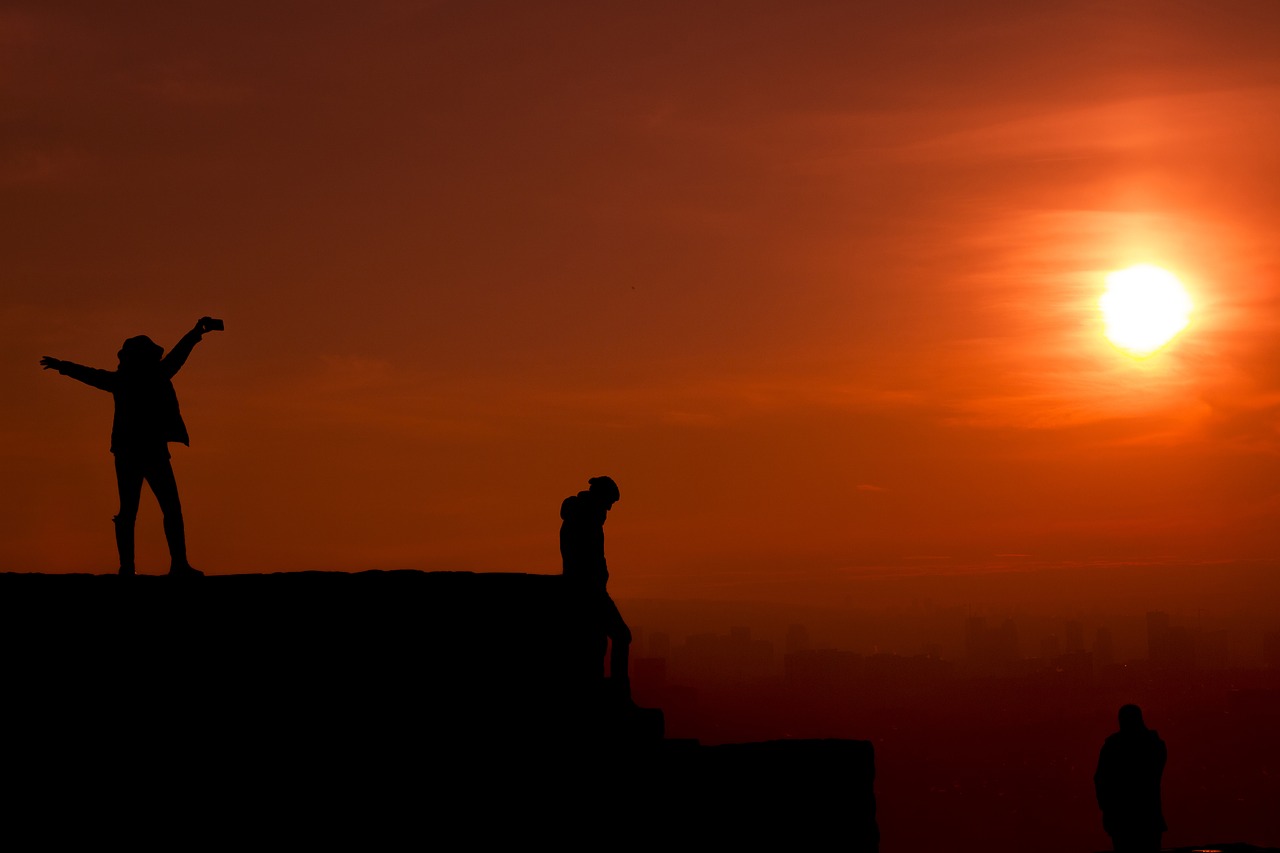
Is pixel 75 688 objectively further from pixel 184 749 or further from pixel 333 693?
pixel 333 693

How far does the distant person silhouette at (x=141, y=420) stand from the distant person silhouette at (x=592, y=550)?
3.09 meters

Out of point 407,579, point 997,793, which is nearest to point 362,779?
point 407,579

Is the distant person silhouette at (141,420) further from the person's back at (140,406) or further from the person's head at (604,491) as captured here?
the person's head at (604,491)

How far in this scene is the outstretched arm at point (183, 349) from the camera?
12.5 meters

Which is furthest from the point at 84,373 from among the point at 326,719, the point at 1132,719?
the point at 1132,719

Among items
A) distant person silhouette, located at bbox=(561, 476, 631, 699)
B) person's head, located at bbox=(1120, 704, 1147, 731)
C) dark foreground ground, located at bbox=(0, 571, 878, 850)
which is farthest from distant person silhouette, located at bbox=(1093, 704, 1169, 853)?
distant person silhouette, located at bbox=(561, 476, 631, 699)

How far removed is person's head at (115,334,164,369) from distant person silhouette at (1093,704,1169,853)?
8.67m

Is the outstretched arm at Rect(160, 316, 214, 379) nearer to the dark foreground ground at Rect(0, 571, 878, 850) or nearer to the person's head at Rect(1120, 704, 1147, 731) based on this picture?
the dark foreground ground at Rect(0, 571, 878, 850)

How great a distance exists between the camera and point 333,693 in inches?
467

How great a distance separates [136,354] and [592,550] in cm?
405

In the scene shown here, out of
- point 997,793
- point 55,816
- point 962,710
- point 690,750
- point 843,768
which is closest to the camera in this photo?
point 55,816

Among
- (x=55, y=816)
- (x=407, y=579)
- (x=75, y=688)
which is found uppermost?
(x=407, y=579)

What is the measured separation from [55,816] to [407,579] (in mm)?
3116

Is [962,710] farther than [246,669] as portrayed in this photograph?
Yes
